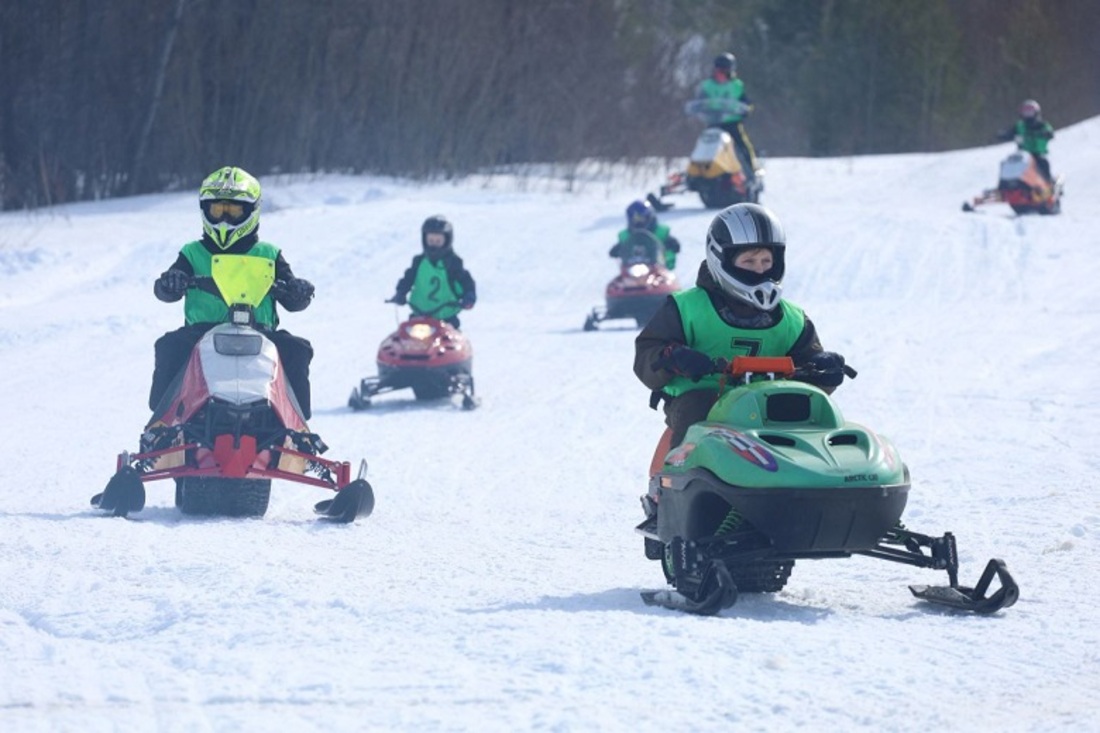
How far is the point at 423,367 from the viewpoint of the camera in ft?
51.8

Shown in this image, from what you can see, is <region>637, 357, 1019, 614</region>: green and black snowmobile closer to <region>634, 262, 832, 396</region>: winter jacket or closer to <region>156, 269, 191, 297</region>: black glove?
<region>634, 262, 832, 396</region>: winter jacket

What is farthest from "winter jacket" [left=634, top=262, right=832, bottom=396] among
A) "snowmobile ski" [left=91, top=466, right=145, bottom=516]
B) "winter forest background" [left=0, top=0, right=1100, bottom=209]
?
"winter forest background" [left=0, top=0, right=1100, bottom=209]

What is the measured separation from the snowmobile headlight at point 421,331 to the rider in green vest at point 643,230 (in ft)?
20.4

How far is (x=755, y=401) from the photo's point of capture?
696 cm

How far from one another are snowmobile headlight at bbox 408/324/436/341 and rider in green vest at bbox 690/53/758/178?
1410 centimetres

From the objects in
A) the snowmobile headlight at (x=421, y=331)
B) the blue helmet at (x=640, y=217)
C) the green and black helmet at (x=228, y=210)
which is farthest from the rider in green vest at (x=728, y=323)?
the blue helmet at (x=640, y=217)

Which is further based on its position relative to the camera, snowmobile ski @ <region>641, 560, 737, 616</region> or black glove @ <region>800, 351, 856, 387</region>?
black glove @ <region>800, 351, 856, 387</region>

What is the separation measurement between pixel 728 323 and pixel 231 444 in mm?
3110

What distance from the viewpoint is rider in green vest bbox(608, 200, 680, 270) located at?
22070 millimetres

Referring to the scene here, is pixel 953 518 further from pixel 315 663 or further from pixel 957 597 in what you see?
pixel 315 663

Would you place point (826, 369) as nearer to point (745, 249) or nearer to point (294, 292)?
point (745, 249)

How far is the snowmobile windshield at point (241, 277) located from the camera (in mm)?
10109

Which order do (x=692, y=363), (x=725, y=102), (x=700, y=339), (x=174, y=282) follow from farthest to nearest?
(x=725, y=102)
(x=174, y=282)
(x=700, y=339)
(x=692, y=363)

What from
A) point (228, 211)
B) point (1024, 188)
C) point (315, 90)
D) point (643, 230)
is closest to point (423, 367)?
point (228, 211)
